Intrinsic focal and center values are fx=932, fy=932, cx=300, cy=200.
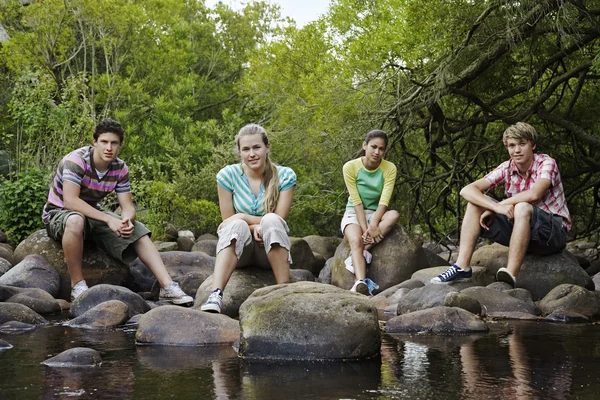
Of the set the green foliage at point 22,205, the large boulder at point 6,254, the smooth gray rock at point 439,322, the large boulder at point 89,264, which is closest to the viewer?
the smooth gray rock at point 439,322

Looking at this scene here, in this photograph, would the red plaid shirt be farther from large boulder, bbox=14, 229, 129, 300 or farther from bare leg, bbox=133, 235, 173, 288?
large boulder, bbox=14, 229, 129, 300

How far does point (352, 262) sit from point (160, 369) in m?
4.58

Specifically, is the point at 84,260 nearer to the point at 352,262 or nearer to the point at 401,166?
the point at 352,262

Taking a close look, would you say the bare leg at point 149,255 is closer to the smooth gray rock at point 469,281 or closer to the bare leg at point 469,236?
the smooth gray rock at point 469,281

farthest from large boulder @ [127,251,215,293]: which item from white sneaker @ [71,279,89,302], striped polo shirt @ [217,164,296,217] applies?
striped polo shirt @ [217,164,296,217]

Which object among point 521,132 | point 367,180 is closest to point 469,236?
point 521,132

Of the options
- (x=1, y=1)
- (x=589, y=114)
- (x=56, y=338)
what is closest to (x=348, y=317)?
(x=56, y=338)

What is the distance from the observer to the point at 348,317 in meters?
5.34

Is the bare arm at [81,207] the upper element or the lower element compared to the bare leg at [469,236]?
upper

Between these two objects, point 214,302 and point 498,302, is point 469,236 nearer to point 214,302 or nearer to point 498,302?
point 498,302

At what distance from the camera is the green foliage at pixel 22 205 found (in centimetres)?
1240

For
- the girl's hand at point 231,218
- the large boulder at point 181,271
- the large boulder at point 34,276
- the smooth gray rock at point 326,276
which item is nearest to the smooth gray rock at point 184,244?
the large boulder at point 181,271

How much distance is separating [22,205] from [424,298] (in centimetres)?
690

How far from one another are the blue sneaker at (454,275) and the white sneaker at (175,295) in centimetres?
212
